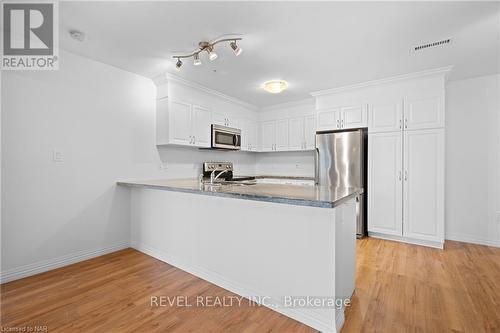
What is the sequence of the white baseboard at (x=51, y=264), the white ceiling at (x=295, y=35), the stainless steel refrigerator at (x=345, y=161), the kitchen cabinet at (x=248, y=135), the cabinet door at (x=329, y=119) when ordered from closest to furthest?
the white ceiling at (x=295, y=35), the white baseboard at (x=51, y=264), the stainless steel refrigerator at (x=345, y=161), the cabinet door at (x=329, y=119), the kitchen cabinet at (x=248, y=135)

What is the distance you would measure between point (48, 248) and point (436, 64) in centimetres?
498

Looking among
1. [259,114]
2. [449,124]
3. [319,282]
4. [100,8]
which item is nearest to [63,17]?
[100,8]

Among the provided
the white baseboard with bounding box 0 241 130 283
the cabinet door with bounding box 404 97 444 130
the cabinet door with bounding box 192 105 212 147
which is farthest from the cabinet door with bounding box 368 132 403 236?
the white baseboard with bounding box 0 241 130 283

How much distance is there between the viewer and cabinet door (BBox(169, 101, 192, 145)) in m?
3.37

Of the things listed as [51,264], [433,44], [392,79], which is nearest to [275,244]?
[51,264]

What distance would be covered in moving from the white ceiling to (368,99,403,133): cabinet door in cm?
46

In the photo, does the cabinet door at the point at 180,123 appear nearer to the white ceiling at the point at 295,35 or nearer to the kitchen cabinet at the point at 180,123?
the kitchen cabinet at the point at 180,123

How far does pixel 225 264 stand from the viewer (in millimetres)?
2141

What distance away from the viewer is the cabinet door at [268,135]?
16.6 feet

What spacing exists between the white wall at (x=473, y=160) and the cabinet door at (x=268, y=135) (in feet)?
9.64

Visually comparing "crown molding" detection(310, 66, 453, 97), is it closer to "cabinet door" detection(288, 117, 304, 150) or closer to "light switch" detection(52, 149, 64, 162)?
"cabinet door" detection(288, 117, 304, 150)

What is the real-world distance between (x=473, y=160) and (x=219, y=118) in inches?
157

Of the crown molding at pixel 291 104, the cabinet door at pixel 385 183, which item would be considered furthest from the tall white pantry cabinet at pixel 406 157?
the crown molding at pixel 291 104

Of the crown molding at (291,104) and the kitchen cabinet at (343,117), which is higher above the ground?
the crown molding at (291,104)
